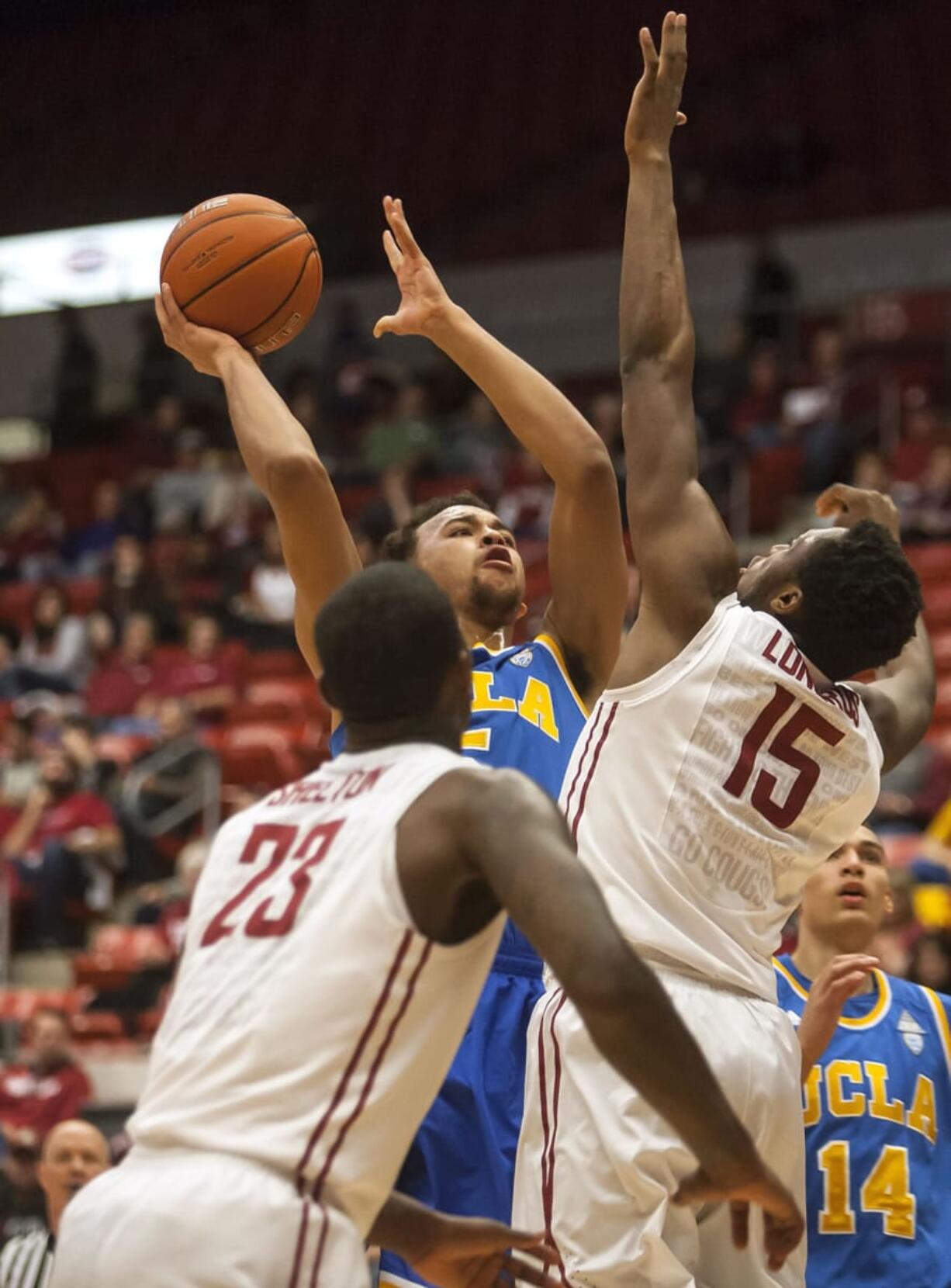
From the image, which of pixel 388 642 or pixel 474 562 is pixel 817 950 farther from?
pixel 388 642

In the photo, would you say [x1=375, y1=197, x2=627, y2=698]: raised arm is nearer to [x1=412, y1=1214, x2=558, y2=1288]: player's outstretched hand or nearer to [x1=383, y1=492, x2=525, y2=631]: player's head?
[x1=383, y1=492, x2=525, y2=631]: player's head

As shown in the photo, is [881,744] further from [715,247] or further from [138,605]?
[715,247]

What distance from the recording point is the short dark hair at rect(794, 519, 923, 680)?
390cm

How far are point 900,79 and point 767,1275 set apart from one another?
17.6 m

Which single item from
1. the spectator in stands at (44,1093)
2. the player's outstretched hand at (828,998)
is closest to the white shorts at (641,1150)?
the player's outstretched hand at (828,998)

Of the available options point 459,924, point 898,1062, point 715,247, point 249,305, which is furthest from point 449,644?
point 715,247

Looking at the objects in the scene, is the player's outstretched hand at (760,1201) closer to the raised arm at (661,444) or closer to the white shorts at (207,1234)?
the white shorts at (207,1234)

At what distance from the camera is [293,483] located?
13.6 feet

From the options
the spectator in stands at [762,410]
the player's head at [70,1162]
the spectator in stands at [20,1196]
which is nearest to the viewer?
the player's head at [70,1162]

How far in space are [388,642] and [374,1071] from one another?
61 centimetres

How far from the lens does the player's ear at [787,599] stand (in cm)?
397

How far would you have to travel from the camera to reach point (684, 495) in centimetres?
385

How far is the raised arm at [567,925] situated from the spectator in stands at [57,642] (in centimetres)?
1302

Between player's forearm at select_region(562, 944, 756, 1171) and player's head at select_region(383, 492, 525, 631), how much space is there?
2.17m
